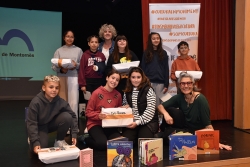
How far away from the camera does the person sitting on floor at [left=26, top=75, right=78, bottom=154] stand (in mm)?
2678

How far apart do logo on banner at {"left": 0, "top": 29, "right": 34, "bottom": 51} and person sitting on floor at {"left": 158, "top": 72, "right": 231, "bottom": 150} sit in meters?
4.44

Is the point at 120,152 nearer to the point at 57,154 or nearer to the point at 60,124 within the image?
the point at 57,154

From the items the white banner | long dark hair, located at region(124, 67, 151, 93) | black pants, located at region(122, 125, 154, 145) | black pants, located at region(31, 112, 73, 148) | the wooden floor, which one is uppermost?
the white banner

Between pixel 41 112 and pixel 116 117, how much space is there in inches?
28.3

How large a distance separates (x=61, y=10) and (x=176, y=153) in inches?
192

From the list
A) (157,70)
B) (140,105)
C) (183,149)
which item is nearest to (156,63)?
(157,70)

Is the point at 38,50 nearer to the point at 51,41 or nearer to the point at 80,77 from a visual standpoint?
the point at 51,41

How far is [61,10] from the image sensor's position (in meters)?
6.45

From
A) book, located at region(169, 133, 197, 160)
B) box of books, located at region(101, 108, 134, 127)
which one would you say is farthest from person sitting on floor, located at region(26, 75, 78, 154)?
book, located at region(169, 133, 197, 160)

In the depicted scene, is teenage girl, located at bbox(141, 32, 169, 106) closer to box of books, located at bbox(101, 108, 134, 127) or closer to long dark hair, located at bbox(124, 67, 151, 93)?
long dark hair, located at bbox(124, 67, 151, 93)

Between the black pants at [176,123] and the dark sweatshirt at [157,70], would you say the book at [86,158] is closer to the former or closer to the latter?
the black pants at [176,123]

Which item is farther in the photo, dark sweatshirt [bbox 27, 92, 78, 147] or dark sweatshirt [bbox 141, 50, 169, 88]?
dark sweatshirt [bbox 141, 50, 169, 88]

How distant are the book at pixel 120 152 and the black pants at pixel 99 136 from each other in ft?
1.69

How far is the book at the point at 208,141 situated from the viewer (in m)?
2.64
